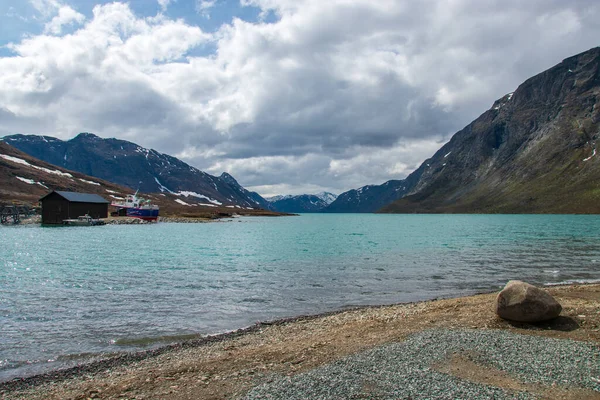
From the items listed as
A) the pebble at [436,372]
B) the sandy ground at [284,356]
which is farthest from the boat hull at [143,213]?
the pebble at [436,372]

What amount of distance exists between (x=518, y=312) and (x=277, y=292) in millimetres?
17050

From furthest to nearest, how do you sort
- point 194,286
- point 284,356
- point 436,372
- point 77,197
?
point 77,197
point 194,286
point 284,356
point 436,372

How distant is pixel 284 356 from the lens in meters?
14.3

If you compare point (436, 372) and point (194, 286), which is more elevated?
point (436, 372)

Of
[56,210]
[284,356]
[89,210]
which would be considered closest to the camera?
[284,356]

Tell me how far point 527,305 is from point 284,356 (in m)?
10.3

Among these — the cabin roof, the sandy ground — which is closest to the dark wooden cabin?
the cabin roof

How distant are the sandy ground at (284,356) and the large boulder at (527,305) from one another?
0.35m

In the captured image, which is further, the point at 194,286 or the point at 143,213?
the point at 143,213

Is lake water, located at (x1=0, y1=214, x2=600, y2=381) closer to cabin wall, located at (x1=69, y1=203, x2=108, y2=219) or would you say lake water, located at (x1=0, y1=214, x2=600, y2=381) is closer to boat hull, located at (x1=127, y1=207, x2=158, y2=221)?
cabin wall, located at (x1=69, y1=203, x2=108, y2=219)

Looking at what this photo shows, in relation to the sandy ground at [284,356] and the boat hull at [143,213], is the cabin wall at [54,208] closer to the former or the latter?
the boat hull at [143,213]

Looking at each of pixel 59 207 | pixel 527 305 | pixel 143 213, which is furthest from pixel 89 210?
pixel 527 305

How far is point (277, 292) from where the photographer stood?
29.4 m

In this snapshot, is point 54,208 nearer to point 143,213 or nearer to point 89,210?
point 89,210
